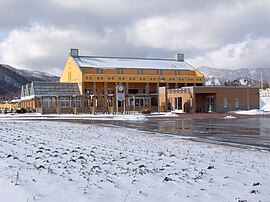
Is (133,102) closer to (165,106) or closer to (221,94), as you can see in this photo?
(165,106)

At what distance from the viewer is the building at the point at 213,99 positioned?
53125 mm

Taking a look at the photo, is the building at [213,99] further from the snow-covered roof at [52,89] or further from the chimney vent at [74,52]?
the chimney vent at [74,52]

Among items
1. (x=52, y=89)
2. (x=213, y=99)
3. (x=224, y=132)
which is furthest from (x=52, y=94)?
(x=224, y=132)

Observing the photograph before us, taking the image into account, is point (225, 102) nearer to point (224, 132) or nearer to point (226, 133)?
point (224, 132)

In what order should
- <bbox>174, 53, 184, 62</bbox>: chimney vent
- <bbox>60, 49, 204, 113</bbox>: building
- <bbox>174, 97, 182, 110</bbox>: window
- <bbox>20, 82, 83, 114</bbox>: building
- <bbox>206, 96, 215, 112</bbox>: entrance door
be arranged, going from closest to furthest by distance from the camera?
<bbox>206, 96, 215, 112</bbox>: entrance door < <bbox>174, 97, 182, 110</bbox>: window < <bbox>20, 82, 83, 114</bbox>: building < <bbox>60, 49, 204, 113</bbox>: building < <bbox>174, 53, 184, 62</bbox>: chimney vent

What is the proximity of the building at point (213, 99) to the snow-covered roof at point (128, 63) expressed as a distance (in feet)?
61.9

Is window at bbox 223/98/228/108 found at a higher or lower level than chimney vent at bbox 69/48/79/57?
lower

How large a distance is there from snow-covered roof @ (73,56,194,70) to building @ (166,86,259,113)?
18858 millimetres

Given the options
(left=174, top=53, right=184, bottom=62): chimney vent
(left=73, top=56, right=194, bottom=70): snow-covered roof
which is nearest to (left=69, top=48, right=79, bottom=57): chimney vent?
(left=73, top=56, right=194, bottom=70): snow-covered roof

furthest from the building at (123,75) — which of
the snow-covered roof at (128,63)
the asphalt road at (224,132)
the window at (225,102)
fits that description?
the asphalt road at (224,132)

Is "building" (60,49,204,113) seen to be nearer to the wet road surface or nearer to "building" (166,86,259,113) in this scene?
"building" (166,86,259,113)

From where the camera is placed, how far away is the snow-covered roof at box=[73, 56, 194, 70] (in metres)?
71.5

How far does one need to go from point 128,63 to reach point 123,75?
6269 millimetres

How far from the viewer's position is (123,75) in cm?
6956
